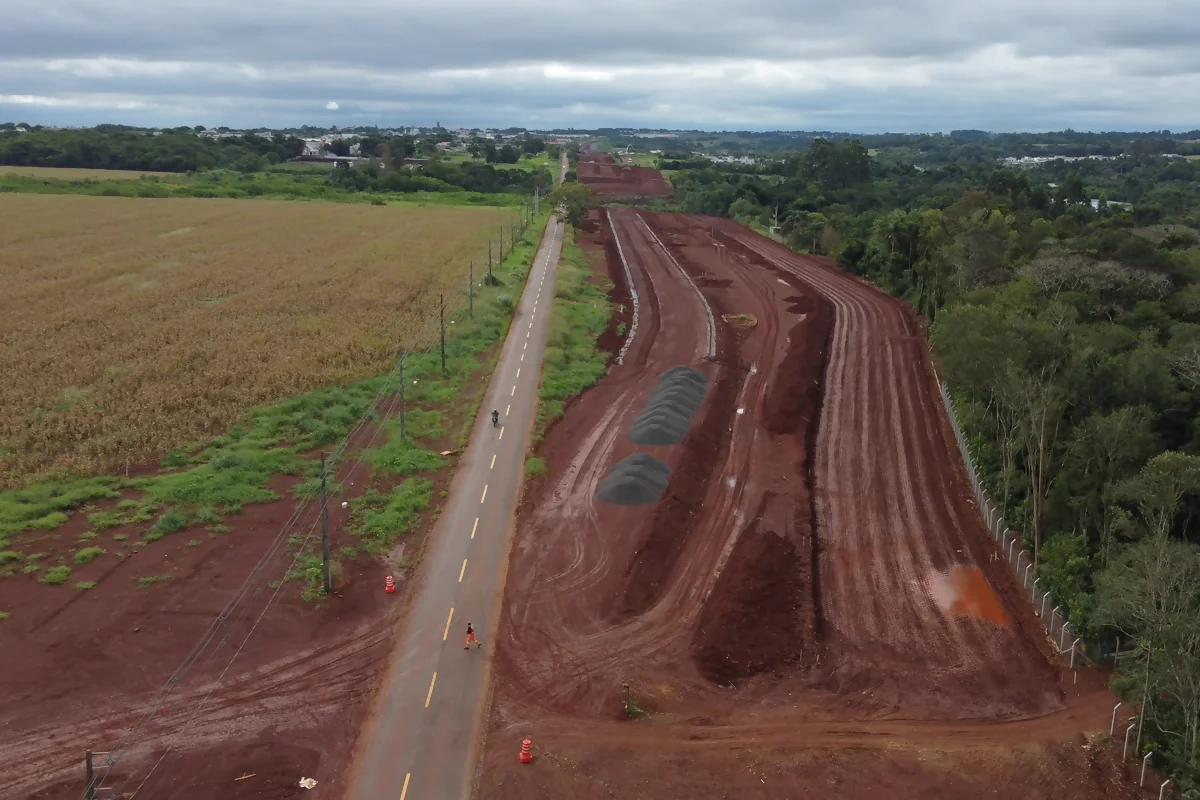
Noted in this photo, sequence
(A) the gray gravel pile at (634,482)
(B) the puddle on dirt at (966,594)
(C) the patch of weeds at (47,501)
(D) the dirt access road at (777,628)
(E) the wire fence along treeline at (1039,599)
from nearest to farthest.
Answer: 1. (D) the dirt access road at (777,628)
2. (E) the wire fence along treeline at (1039,599)
3. (B) the puddle on dirt at (966,594)
4. (C) the patch of weeds at (47,501)
5. (A) the gray gravel pile at (634,482)

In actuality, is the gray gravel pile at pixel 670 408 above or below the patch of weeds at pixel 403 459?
above

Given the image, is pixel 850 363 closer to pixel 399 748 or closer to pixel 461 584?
pixel 461 584

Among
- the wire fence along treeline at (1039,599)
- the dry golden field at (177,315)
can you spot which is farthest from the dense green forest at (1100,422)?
the dry golden field at (177,315)

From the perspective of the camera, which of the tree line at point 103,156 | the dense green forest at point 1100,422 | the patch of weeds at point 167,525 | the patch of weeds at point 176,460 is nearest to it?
the dense green forest at point 1100,422

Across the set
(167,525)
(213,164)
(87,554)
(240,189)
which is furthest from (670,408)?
(213,164)

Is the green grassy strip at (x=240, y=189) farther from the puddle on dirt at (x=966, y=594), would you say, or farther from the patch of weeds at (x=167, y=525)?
the puddle on dirt at (x=966, y=594)

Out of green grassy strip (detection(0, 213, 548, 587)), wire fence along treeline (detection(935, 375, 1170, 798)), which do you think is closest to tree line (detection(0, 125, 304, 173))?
green grassy strip (detection(0, 213, 548, 587))

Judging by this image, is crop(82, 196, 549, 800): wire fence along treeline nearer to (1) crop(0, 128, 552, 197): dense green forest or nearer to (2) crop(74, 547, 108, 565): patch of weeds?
(2) crop(74, 547, 108, 565): patch of weeds
